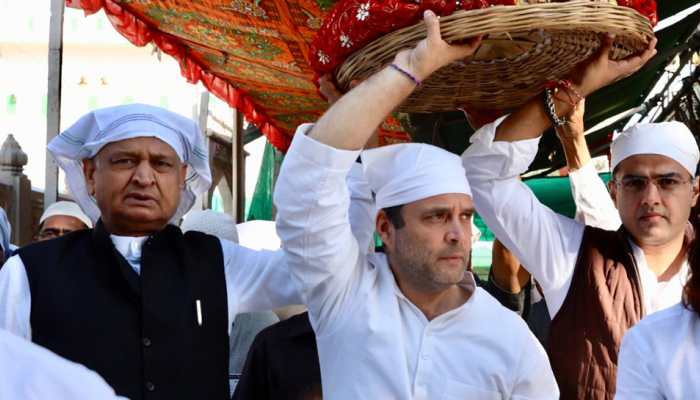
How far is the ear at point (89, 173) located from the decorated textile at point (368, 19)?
0.65 m

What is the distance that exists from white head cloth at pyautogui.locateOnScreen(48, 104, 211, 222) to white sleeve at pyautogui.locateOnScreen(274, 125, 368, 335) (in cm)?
37

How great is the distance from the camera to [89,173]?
270 centimetres

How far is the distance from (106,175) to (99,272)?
0.84 feet

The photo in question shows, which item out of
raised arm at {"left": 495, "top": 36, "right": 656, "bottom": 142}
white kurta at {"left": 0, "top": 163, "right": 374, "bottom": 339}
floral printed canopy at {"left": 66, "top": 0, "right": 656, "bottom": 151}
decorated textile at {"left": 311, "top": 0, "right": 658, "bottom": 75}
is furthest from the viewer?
floral printed canopy at {"left": 66, "top": 0, "right": 656, "bottom": 151}

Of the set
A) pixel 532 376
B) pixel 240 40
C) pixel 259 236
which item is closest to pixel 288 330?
pixel 532 376

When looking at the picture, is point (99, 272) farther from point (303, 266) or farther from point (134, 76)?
point (134, 76)

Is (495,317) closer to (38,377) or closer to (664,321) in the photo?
(664,321)

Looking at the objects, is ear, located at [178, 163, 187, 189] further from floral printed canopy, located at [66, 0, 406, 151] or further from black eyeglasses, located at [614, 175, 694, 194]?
floral printed canopy, located at [66, 0, 406, 151]

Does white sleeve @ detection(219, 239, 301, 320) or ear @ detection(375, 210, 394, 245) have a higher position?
ear @ detection(375, 210, 394, 245)

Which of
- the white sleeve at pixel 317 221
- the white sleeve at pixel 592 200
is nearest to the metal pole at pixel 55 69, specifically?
the white sleeve at pixel 592 200

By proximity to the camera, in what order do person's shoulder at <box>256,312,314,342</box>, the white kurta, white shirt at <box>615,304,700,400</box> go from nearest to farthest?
1. white shirt at <box>615,304,700,400</box>
2. the white kurta
3. person's shoulder at <box>256,312,314,342</box>

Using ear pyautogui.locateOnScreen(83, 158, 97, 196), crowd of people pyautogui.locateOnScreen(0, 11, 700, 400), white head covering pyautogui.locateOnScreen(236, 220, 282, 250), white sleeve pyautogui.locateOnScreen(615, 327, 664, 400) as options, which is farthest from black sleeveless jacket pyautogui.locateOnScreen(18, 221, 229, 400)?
white head covering pyautogui.locateOnScreen(236, 220, 282, 250)

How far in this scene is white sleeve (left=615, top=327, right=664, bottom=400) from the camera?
2.25 meters

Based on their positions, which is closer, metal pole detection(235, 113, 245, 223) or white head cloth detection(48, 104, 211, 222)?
Answer: white head cloth detection(48, 104, 211, 222)
